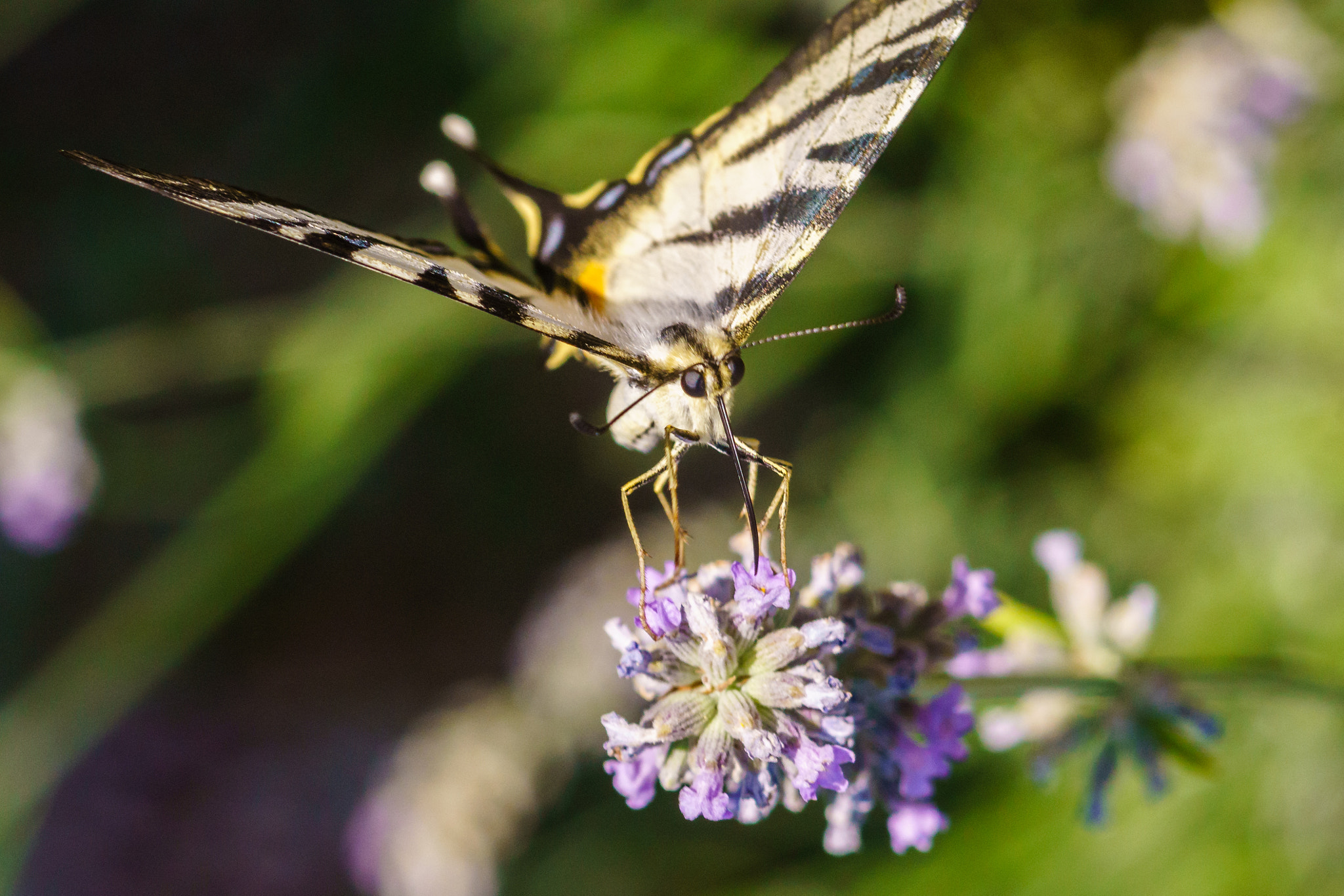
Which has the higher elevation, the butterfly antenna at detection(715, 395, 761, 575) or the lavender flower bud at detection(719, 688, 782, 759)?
the butterfly antenna at detection(715, 395, 761, 575)

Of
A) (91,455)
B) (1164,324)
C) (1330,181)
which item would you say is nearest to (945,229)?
(1164,324)

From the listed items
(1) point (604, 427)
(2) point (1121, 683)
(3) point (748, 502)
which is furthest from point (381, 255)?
(2) point (1121, 683)

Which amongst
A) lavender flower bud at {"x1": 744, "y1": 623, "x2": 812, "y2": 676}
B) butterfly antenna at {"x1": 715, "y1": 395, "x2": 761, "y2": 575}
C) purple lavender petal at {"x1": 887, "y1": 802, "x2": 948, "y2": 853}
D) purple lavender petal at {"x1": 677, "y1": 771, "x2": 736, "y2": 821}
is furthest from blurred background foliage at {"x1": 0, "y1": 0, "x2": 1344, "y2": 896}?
purple lavender petal at {"x1": 677, "y1": 771, "x2": 736, "y2": 821}

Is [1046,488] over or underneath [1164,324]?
underneath

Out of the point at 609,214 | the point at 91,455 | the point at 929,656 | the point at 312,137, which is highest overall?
the point at 312,137

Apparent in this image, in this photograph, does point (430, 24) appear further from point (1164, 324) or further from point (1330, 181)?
point (1330, 181)

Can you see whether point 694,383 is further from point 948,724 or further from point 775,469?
point 948,724

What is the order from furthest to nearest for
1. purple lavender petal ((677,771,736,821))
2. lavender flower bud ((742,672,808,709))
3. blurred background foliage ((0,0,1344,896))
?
blurred background foliage ((0,0,1344,896)) < lavender flower bud ((742,672,808,709)) < purple lavender petal ((677,771,736,821))

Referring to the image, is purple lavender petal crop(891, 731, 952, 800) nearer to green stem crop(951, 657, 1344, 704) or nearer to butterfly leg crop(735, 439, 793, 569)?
green stem crop(951, 657, 1344, 704)
